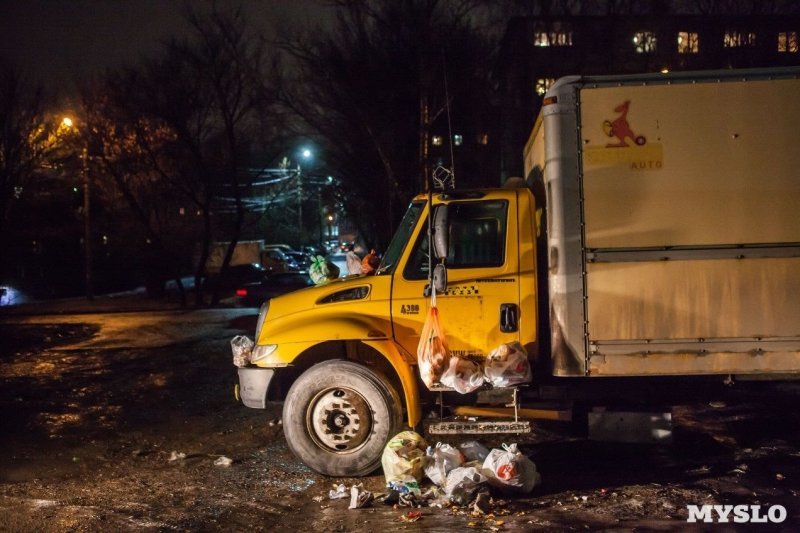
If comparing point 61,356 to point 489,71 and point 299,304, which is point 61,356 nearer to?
point 299,304

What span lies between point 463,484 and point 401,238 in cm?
220

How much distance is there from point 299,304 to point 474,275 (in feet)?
5.30

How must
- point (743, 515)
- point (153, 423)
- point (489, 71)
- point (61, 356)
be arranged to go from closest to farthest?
point (743, 515) → point (153, 423) → point (61, 356) → point (489, 71)

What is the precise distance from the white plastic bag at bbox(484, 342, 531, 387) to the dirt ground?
3.00 feet

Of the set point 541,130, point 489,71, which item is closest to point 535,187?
point 541,130

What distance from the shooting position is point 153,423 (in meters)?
9.25

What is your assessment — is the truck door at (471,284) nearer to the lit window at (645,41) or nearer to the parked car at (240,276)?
the lit window at (645,41)

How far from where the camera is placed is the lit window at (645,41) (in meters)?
20.7

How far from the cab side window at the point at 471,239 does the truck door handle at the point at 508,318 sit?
386 mm

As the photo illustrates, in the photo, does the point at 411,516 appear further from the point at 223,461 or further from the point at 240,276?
the point at 240,276

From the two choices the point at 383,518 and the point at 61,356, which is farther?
the point at 61,356

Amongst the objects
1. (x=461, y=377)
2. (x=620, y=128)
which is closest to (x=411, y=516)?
(x=461, y=377)

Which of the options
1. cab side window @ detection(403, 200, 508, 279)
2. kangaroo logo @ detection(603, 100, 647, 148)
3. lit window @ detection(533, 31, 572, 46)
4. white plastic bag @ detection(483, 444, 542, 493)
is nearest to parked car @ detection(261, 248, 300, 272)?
lit window @ detection(533, 31, 572, 46)

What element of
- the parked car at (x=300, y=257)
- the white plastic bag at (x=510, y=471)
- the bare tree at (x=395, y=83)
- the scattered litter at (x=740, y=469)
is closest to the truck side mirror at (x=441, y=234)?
the white plastic bag at (x=510, y=471)
